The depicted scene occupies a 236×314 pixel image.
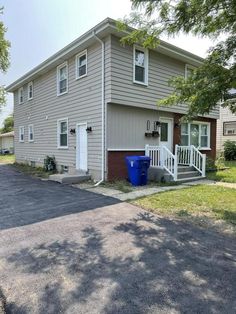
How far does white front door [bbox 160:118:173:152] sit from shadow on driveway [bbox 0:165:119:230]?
205 inches

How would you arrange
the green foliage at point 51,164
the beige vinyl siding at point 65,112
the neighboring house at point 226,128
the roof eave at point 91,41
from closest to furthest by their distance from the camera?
the roof eave at point 91,41 → the beige vinyl siding at point 65,112 → the green foliage at point 51,164 → the neighboring house at point 226,128

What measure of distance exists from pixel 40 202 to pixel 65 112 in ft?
20.9

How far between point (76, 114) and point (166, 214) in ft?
23.6

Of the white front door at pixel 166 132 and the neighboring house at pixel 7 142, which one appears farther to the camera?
the neighboring house at pixel 7 142

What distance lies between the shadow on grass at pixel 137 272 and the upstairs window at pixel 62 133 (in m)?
8.40

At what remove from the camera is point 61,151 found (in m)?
12.9

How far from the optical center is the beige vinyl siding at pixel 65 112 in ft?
33.8

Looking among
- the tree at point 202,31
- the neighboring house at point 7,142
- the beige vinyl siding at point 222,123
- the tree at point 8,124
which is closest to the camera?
the tree at point 202,31

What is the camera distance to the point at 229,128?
21.8 meters

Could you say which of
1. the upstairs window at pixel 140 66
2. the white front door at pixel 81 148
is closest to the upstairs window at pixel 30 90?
the white front door at pixel 81 148

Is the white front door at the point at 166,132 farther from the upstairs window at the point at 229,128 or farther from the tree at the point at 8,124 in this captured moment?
the tree at the point at 8,124

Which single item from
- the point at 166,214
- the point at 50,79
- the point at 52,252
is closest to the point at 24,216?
the point at 52,252

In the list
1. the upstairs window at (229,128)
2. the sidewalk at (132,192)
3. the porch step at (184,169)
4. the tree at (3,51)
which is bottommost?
the sidewalk at (132,192)

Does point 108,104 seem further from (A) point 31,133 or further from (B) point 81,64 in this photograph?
(A) point 31,133
